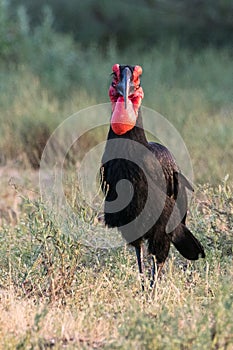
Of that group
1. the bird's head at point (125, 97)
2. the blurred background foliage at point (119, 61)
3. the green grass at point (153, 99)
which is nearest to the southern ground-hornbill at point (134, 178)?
the bird's head at point (125, 97)

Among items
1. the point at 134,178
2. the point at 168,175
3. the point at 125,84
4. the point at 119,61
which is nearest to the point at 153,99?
the point at 119,61

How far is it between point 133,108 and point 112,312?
1.46m

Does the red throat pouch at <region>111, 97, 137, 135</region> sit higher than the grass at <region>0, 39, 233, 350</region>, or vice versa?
the red throat pouch at <region>111, 97, 137, 135</region>

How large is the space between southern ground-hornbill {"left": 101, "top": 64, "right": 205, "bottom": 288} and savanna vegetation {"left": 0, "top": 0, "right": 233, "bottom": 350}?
0.22 m

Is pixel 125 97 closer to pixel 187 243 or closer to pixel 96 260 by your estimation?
pixel 187 243

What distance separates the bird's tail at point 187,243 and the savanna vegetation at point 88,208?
90 millimetres

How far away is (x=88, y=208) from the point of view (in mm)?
5535

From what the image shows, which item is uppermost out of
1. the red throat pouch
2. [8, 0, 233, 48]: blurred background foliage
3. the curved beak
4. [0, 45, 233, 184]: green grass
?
the curved beak

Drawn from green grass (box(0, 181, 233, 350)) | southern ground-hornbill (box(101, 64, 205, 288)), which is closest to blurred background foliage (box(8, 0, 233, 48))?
green grass (box(0, 181, 233, 350))

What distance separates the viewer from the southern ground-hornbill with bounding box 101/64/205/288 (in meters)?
5.20

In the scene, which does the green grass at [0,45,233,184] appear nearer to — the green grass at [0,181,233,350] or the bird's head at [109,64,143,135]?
the green grass at [0,181,233,350]

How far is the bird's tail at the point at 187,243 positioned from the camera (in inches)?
221

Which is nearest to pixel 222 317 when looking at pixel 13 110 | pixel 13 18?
pixel 13 110

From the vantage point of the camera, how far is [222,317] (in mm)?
3734
